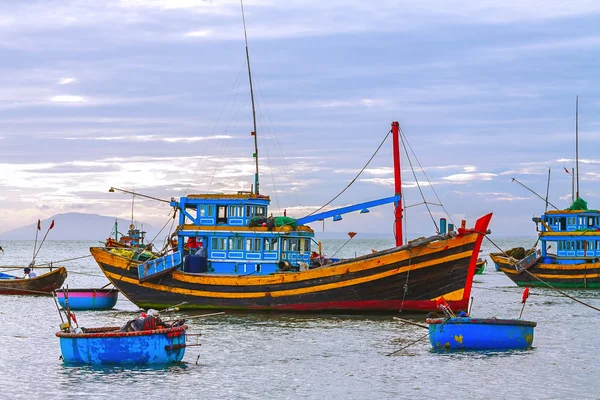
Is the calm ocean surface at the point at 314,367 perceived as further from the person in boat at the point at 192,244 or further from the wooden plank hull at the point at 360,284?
the person in boat at the point at 192,244

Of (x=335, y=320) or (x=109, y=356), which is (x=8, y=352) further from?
(x=335, y=320)

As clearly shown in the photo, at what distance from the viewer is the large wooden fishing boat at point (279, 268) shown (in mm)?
36812

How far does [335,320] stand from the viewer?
124ft

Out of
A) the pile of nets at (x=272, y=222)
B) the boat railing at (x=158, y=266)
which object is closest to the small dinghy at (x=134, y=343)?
the boat railing at (x=158, y=266)

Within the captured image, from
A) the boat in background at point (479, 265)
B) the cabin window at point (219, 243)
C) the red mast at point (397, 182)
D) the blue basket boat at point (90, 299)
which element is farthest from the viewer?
the boat in background at point (479, 265)

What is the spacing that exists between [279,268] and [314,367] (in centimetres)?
1265

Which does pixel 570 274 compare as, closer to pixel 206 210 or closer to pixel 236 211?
pixel 236 211

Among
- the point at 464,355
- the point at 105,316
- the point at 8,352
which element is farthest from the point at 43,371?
the point at 105,316

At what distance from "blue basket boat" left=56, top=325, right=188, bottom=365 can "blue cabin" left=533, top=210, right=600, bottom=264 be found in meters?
38.7

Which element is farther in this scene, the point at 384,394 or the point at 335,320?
the point at 335,320

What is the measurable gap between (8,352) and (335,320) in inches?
533

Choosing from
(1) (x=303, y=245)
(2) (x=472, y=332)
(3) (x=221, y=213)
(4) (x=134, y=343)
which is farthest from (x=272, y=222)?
(4) (x=134, y=343)

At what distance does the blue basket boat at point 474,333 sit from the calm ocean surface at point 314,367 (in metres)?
0.47

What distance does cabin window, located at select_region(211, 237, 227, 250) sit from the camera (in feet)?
134
